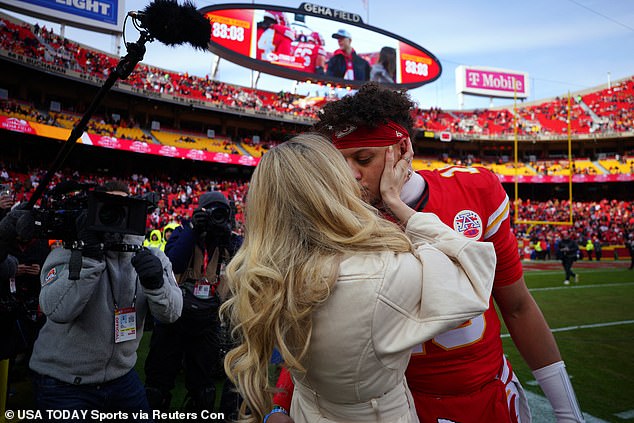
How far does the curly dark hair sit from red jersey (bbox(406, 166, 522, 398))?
0.29 m

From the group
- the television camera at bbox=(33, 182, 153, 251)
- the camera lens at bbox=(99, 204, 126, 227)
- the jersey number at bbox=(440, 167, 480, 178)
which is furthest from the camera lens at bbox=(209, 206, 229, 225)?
the jersey number at bbox=(440, 167, 480, 178)

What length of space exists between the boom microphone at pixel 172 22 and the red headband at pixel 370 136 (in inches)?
38.2

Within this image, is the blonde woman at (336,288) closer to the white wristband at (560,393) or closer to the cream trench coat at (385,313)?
the cream trench coat at (385,313)

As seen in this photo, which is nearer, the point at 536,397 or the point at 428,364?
the point at 428,364

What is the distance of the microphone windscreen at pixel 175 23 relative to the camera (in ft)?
6.12

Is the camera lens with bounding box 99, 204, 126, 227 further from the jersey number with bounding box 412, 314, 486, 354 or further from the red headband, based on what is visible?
the jersey number with bounding box 412, 314, 486, 354

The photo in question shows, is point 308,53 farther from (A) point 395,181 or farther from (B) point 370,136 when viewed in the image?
(A) point 395,181

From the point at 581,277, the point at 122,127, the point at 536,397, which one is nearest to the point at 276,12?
the point at 122,127

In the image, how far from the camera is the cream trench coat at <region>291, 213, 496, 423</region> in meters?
1.08

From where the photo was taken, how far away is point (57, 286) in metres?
2.36

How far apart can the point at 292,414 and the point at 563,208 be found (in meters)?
37.2

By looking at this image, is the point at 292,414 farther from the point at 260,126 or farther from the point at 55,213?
the point at 260,126

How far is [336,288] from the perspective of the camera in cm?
111

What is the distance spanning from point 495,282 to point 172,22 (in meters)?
1.85
